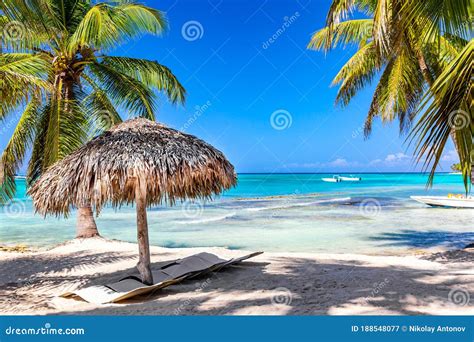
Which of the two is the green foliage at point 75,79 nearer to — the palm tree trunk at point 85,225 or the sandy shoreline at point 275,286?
the palm tree trunk at point 85,225

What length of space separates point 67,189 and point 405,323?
4.15m

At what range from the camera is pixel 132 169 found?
470cm

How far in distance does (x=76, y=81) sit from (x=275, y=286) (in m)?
7.04

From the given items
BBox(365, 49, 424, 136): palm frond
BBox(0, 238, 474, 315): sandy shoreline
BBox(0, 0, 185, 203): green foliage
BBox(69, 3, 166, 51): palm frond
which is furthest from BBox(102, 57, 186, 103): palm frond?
BBox(365, 49, 424, 136): palm frond

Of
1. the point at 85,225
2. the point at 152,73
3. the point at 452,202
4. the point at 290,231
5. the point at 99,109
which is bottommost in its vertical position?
the point at 290,231

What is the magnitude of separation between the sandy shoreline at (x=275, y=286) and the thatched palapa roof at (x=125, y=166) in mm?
1311

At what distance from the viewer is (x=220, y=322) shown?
395 cm

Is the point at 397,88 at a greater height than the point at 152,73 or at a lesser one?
lesser

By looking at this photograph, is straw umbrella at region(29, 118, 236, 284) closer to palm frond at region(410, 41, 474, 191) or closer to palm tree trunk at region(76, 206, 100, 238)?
palm frond at region(410, 41, 474, 191)

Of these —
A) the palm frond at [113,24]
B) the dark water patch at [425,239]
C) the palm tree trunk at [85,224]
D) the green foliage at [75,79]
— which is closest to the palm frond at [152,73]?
the green foliage at [75,79]

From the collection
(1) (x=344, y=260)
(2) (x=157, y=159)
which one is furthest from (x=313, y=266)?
(2) (x=157, y=159)

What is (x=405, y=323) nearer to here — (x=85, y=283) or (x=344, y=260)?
(x=344, y=260)

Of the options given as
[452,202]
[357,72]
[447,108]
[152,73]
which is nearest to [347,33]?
[357,72]

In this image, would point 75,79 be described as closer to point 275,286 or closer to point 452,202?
point 275,286
